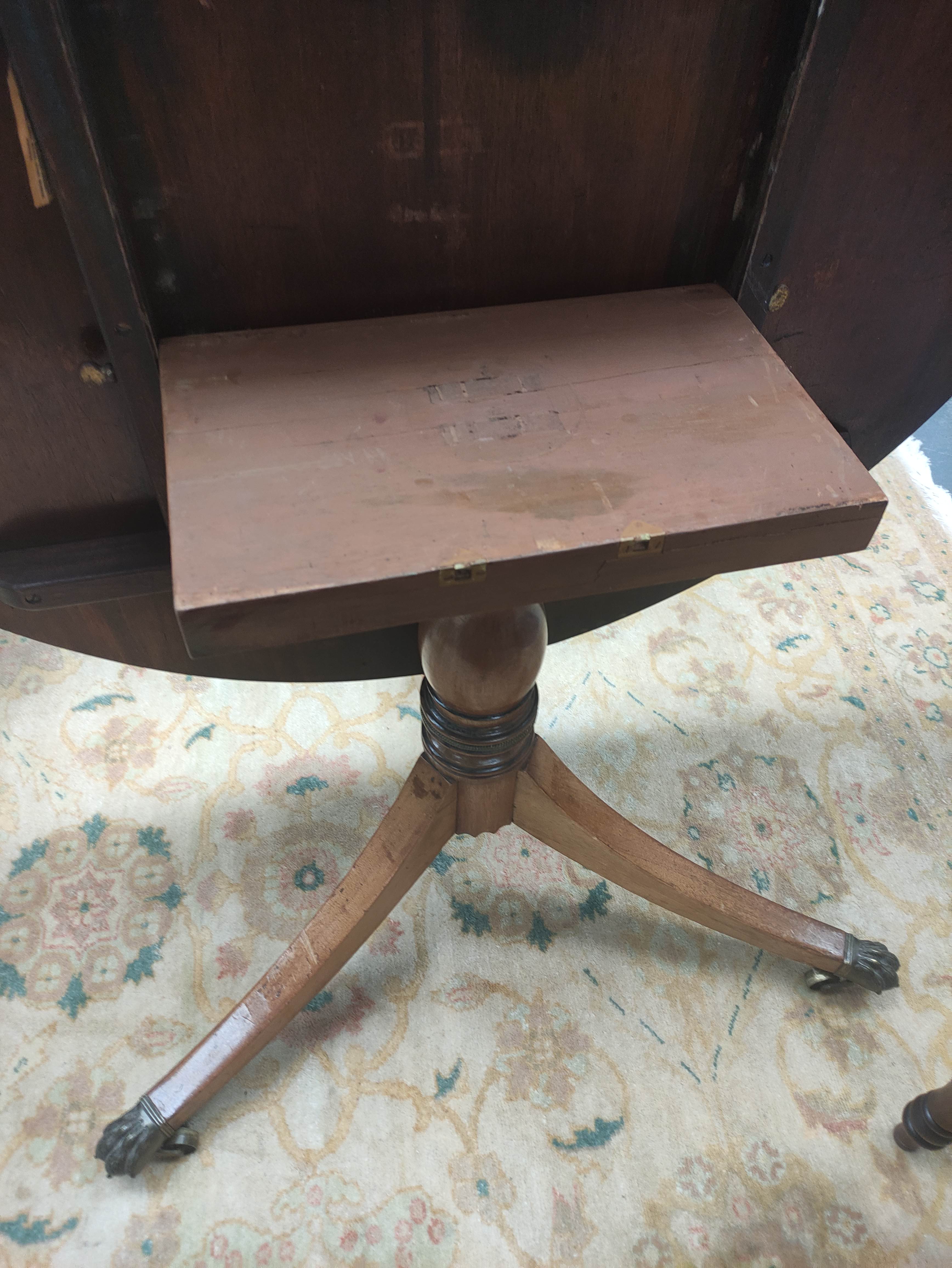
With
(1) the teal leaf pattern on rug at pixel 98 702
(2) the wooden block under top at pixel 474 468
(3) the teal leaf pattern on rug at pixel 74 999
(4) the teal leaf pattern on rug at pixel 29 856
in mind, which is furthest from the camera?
(1) the teal leaf pattern on rug at pixel 98 702

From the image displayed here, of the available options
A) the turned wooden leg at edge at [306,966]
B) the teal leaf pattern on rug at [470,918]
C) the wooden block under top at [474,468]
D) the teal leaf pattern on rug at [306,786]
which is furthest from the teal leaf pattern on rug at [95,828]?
Answer: the wooden block under top at [474,468]

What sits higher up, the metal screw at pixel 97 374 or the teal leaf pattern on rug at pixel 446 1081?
the metal screw at pixel 97 374

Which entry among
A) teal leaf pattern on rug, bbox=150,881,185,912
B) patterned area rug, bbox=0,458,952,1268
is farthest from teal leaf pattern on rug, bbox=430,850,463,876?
teal leaf pattern on rug, bbox=150,881,185,912

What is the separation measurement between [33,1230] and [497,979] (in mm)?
476

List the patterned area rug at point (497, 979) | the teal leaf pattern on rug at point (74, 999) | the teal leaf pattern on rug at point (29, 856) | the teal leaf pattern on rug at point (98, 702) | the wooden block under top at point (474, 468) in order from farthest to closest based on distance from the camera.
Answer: the teal leaf pattern on rug at point (98, 702) < the teal leaf pattern on rug at point (29, 856) < the teal leaf pattern on rug at point (74, 999) < the patterned area rug at point (497, 979) < the wooden block under top at point (474, 468)

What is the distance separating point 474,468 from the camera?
0.49 metres

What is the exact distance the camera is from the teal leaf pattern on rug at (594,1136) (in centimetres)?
82

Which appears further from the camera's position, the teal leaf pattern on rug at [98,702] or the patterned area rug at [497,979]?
the teal leaf pattern on rug at [98,702]

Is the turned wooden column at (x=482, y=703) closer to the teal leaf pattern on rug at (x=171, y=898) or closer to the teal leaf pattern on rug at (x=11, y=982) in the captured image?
the teal leaf pattern on rug at (x=171, y=898)

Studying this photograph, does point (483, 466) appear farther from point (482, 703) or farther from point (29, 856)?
point (29, 856)

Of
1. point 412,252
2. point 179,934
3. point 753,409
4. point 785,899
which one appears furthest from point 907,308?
point 179,934

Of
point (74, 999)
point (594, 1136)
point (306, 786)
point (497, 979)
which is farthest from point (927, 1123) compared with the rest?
point (74, 999)

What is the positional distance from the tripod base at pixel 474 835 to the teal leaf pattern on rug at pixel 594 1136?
0.70 ft

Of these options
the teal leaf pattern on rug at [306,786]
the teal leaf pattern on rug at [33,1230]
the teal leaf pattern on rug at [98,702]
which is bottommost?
the teal leaf pattern on rug at [98,702]
